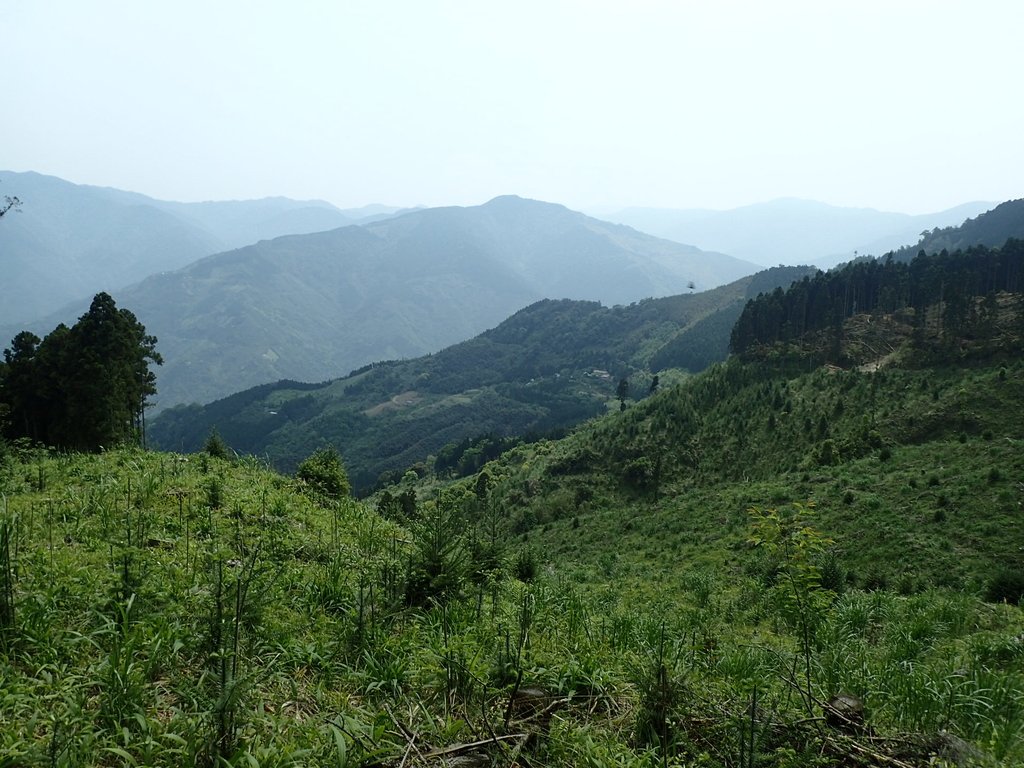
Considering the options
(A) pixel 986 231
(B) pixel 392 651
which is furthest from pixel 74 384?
(A) pixel 986 231

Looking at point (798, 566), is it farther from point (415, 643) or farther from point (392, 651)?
point (392, 651)

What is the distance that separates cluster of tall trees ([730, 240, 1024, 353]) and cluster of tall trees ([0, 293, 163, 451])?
68.8 m

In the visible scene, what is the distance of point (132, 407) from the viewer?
42875 mm

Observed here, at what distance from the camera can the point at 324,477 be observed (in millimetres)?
14734

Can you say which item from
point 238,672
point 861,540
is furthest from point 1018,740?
point 861,540

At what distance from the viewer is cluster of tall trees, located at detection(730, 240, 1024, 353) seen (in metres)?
68.6

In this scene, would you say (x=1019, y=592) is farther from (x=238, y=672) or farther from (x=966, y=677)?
(x=238, y=672)

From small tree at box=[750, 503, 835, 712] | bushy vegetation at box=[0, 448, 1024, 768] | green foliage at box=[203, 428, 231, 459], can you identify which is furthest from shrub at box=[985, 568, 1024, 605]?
green foliage at box=[203, 428, 231, 459]

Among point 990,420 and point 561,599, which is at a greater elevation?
point 561,599

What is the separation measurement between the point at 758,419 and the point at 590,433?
2492 cm

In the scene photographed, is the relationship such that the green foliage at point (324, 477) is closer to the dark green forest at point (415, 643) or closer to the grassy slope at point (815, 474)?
the dark green forest at point (415, 643)

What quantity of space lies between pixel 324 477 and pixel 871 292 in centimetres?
8493

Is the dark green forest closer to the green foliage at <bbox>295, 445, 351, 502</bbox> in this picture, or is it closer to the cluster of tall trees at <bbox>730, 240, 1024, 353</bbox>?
the green foliage at <bbox>295, 445, 351, 502</bbox>

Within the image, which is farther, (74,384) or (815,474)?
(815,474)
